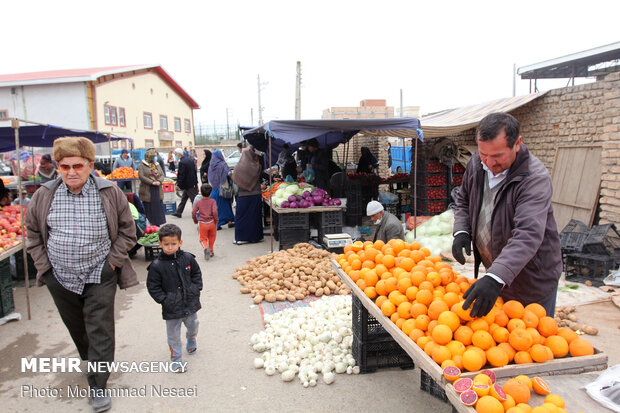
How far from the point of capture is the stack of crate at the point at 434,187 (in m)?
11.1

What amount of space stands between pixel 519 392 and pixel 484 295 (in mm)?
456

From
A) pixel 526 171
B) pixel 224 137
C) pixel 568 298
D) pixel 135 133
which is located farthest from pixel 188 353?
pixel 224 137

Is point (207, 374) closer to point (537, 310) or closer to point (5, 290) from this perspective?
point (537, 310)

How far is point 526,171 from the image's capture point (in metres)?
2.39

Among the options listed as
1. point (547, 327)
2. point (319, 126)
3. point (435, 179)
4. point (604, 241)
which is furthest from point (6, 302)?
point (435, 179)

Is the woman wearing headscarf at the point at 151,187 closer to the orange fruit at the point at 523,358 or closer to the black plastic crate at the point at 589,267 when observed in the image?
the black plastic crate at the point at 589,267

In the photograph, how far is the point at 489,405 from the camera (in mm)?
1742

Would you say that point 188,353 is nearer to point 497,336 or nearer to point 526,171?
point 497,336

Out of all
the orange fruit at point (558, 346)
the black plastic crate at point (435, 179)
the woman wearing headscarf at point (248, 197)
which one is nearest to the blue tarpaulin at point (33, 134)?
the woman wearing headscarf at point (248, 197)

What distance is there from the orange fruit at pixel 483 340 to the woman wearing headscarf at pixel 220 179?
28.8ft

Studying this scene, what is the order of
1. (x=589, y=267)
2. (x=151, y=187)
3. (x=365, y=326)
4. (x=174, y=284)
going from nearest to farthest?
(x=365, y=326) < (x=174, y=284) < (x=589, y=267) < (x=151, y=187)

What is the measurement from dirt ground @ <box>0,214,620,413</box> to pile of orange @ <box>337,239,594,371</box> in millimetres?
1099

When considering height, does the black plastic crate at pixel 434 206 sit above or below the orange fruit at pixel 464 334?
below

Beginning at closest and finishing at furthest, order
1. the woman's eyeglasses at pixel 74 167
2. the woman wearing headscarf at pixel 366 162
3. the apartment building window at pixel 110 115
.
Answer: the woman's eyeglasses at pixel 74 167 < the woman wearing headscarf at pixel 366 162 < the apartment building window at pixel 110 115
